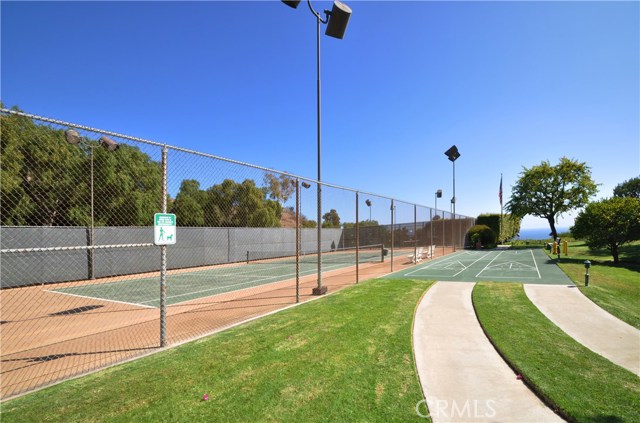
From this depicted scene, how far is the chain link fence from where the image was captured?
552cm

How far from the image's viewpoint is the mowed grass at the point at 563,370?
131 inches

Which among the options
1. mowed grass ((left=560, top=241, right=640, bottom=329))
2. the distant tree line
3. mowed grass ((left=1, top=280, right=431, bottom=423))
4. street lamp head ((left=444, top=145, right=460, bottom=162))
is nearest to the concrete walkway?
mowed grass ((left=560, top=241, right=640, bottom=329))

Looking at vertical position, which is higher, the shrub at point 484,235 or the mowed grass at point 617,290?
the shrub at point 484,235

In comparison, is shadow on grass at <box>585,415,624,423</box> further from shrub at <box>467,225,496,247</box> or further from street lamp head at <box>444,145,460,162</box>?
shrub at <box>467,225,496,247</box>

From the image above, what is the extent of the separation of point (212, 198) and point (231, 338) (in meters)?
8.92

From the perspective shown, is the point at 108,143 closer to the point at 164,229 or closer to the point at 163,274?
the point at 164,229

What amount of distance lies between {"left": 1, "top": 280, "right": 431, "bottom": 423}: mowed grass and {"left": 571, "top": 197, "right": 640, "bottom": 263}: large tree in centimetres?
1748

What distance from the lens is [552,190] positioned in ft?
117

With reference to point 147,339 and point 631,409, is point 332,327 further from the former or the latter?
point 631,409

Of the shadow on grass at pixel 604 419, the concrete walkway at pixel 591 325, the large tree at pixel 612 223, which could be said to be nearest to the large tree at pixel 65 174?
the shadow on grass at pixel 604 419

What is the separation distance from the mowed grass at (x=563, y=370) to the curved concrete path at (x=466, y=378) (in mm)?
173

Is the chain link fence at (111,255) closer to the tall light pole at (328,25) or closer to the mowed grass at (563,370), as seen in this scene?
the tall light pole at (328,25)

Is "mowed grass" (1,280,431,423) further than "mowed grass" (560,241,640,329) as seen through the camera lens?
No

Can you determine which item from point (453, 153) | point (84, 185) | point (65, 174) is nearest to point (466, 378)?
point (65, 174)
